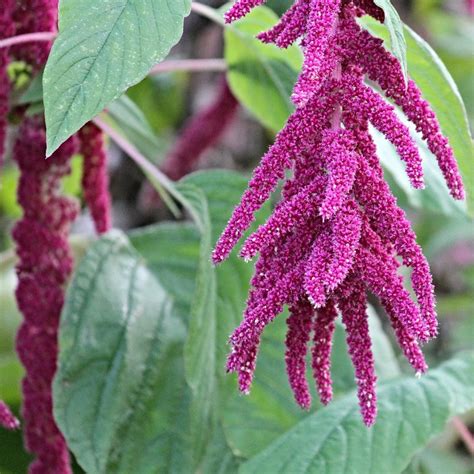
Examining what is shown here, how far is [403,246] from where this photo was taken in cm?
61

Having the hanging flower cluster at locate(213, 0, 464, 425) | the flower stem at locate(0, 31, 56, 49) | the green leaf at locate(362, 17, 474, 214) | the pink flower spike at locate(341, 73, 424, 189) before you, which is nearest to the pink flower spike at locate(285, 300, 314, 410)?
the hanging flower cluster at locate(213, 0, 464, 425)

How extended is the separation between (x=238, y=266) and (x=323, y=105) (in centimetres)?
43

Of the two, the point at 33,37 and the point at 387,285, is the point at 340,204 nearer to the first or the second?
the point at 387,285

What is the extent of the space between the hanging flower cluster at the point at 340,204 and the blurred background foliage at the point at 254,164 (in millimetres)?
1082

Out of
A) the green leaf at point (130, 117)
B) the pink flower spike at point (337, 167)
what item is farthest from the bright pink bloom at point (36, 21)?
the pink flower spike at point (337, 167)

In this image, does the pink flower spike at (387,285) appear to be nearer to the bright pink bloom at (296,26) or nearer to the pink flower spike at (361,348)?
the pink flower spike at (361,348)

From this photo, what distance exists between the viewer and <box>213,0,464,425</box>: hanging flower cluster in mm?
585

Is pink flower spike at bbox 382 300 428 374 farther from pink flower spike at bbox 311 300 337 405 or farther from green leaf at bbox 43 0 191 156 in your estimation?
green leaf at bbox 43 0 191 156

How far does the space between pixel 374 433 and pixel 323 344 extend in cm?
22

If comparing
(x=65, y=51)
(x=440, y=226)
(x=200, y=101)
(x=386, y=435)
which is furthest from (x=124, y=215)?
(x=65, y=51)

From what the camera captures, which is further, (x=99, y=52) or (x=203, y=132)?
(x=203, y=132)

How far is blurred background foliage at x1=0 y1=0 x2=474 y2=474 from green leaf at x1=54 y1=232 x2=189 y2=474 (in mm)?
678

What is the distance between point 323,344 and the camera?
681 mm

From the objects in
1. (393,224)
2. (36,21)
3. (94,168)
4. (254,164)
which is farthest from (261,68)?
(254,164)
